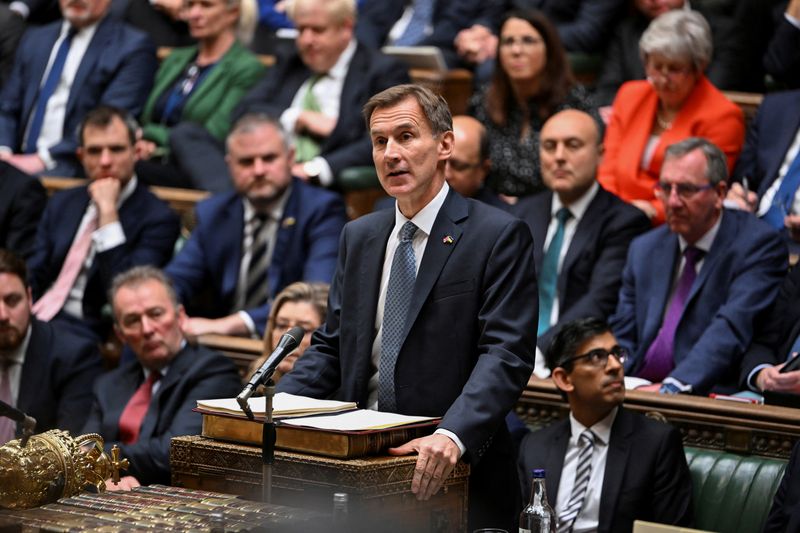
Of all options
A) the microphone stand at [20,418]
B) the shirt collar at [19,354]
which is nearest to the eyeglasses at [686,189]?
the shirt collar at [19,354]

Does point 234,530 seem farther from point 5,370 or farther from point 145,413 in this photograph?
point 5,370

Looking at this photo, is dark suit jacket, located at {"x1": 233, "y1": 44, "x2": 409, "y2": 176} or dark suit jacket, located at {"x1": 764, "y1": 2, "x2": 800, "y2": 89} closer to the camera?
dark suit jacket, located at {"x1": 764, "y1": 2, "x2": 800, "y2": 89}

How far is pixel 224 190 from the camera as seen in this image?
6.12 meters

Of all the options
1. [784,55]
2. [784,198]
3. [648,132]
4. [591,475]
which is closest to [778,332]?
[784,198]

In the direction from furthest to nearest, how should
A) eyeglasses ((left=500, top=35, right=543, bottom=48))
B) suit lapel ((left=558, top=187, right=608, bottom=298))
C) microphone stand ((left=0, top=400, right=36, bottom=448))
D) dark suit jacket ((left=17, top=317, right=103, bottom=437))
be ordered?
eyeglasses ((left=500, top=35, right=543, bottom=48)), suit lapel ((left=558, top=187, right=608, bottom=298)), dark suit jacket ((left=17, top=317, right=103, bottom=437)), microphone stand ((left=0, top=400, right=36, bottom=448))

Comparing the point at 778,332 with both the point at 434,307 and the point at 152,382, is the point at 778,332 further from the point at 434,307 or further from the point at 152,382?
the point at 152,382

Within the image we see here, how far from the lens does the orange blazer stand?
16.8ft

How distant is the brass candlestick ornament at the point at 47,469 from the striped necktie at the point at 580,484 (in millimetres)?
1357

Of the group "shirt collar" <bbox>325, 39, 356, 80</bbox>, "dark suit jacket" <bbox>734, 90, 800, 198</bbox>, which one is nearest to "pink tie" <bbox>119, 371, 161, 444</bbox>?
"shirt collar" <bbox>325, 39, 356, 80</bbox>

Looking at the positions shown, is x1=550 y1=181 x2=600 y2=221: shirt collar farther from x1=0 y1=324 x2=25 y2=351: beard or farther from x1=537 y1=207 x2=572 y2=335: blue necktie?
x1=0 y1=324 x2=25 y2=351: beard

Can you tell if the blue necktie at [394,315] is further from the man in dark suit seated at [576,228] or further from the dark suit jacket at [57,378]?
the dark suit jacket at [57,378]

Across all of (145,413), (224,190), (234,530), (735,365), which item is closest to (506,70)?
(224,190)

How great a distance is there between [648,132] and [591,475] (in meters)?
1.88

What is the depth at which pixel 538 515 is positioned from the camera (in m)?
2.89
